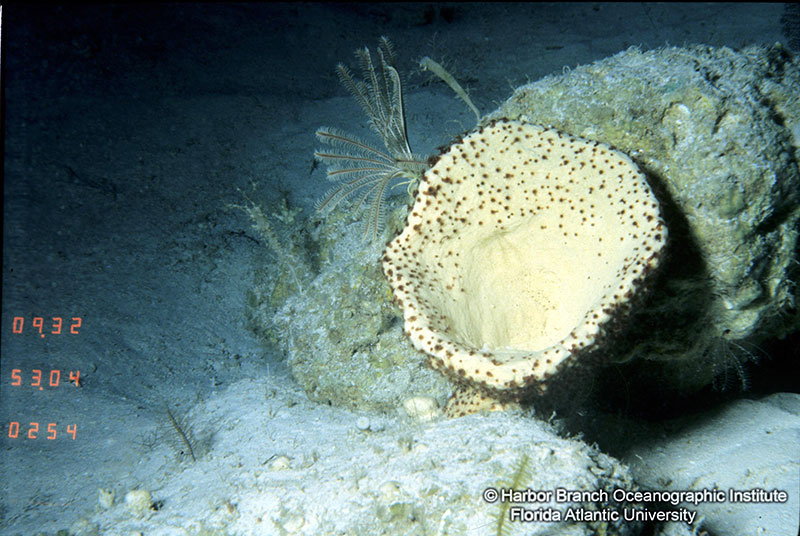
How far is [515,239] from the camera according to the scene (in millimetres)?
2461

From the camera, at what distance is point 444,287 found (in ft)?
7.50

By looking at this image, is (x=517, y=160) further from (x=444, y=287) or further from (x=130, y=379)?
(x=130, y=379)

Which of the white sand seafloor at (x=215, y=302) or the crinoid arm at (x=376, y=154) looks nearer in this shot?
the white sand seafloor at (x=215, y=302)

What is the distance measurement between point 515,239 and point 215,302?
335 centimetres
